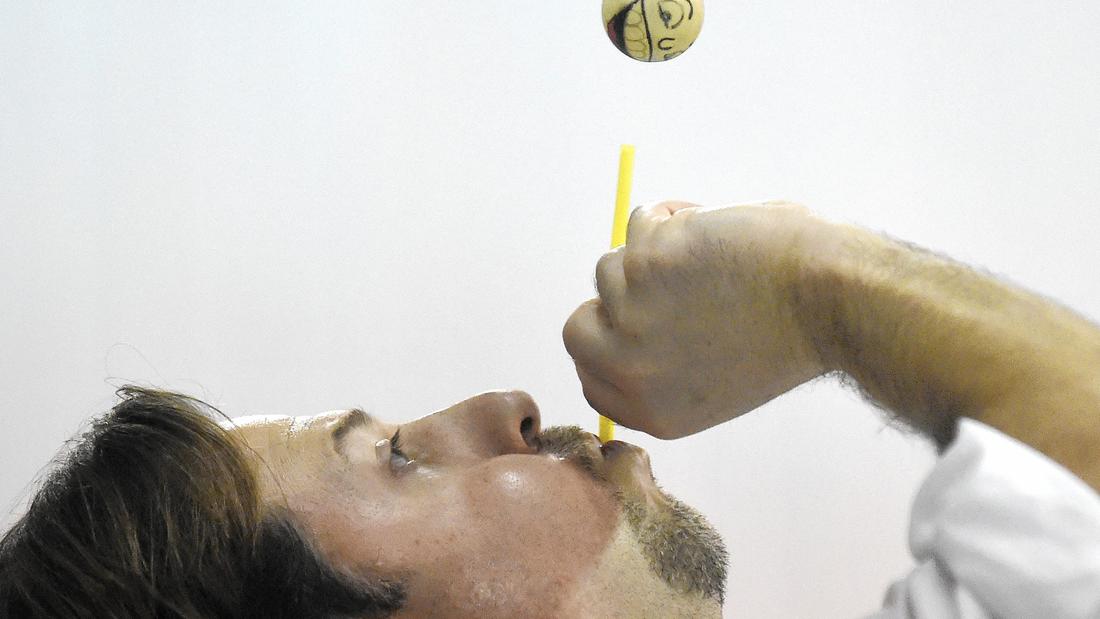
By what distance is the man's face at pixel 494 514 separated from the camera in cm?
77

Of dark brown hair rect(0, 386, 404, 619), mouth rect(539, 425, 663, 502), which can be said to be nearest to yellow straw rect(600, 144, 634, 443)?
mouth rect(539, 425, 663, 502)

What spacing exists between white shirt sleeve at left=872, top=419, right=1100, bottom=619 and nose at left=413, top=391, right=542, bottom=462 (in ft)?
1.21

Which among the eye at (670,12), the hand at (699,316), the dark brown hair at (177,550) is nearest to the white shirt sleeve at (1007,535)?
the hand at (699,316)

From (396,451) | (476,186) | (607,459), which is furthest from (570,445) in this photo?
(476,186)

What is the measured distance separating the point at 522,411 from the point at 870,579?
1050 millimetres

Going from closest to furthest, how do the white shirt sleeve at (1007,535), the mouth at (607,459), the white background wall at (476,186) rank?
the white shirt sleeve at (1007,535)
the mouth at (607,459)
the white background wall at (476,186)

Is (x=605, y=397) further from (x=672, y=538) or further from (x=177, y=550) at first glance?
(x=177, y=550)

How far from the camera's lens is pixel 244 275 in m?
1.61

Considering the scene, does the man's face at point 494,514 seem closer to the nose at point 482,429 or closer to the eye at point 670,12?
the nose at point 482,429

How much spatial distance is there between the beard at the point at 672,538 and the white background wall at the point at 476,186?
79 centimetres

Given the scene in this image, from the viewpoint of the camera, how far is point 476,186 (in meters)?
1.67

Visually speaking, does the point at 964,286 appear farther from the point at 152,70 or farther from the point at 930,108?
the point at 152,70

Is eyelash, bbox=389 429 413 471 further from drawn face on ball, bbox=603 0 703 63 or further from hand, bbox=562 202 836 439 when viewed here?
drawn face on ball, bbox=603 0 703 63

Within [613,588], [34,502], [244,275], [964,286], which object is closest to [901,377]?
[964,286]
